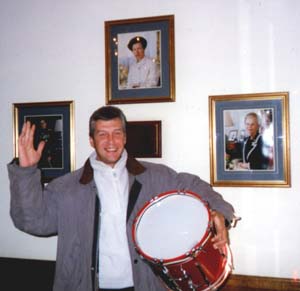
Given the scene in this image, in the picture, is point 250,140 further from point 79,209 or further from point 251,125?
point 79,209

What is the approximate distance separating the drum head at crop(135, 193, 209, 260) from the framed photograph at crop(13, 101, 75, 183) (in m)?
0.85

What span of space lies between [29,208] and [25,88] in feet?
3.31

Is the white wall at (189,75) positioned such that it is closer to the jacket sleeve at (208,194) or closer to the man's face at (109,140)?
the jacket sleeve at (208,194)

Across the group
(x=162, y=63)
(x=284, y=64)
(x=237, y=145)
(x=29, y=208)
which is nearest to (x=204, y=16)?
(x=162, y=63)

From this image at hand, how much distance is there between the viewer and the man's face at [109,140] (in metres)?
1.78

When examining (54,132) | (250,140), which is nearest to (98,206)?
(54,132)

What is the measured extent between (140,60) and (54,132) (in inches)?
27.6

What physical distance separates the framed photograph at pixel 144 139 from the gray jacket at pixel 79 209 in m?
0.21

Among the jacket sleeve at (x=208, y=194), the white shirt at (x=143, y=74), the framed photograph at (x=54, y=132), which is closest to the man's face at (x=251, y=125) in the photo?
the jacket sleeve at (x=208, y=194)

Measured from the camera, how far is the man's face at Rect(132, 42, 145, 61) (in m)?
2.13

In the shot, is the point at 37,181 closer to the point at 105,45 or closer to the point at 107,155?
the point at 107,155

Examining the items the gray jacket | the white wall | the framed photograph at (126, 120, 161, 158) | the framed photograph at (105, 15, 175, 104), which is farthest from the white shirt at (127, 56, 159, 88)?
the gray jacket

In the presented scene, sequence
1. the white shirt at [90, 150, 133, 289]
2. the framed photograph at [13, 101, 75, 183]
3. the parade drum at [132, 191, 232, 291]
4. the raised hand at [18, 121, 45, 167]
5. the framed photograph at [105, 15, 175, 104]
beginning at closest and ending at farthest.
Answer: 1. the parade drum at [132, 191, 232, 291]
2. the raised hand at [18, 121, 45, 167]
3. the white shirt at [90, 150, 133, 289]
4. the framed photograph at [105, 15, 175, 104]
5. the framed photograph at [13, 101, 75, 183]

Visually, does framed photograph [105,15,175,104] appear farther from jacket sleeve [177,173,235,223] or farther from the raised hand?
the raised hand
